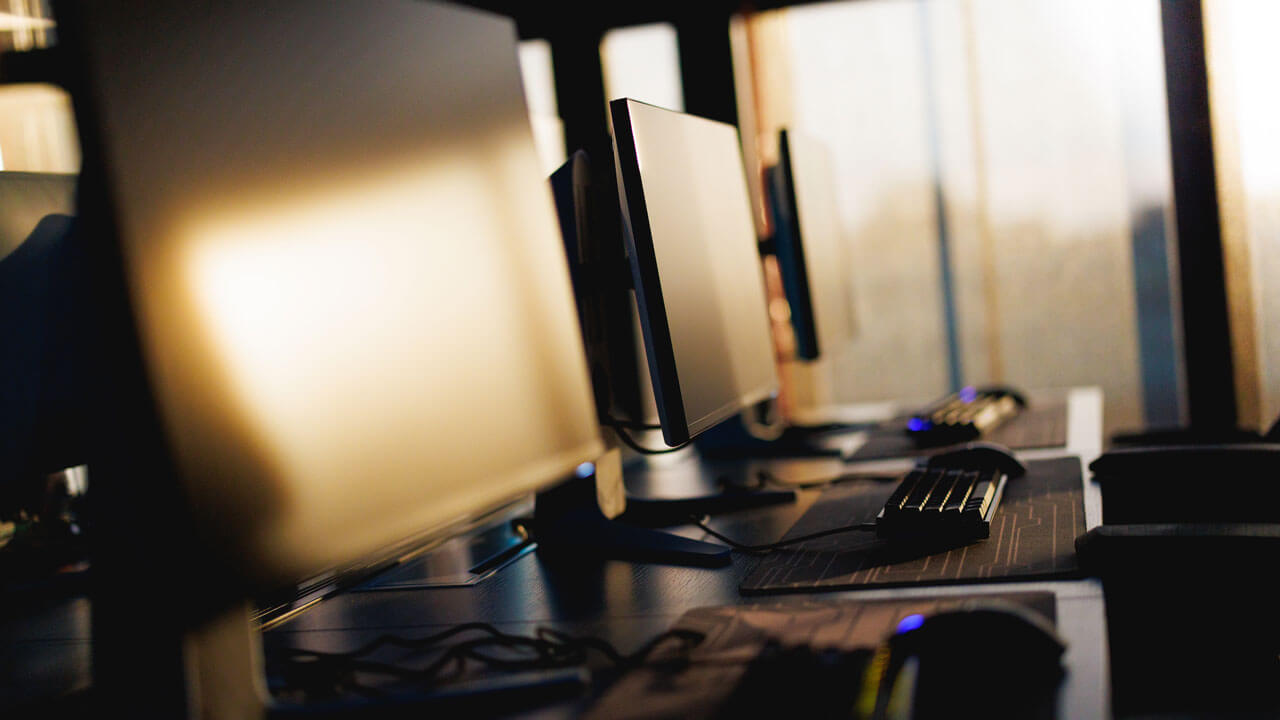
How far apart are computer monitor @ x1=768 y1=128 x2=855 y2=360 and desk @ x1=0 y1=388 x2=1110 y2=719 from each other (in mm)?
785

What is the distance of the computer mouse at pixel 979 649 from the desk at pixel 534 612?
0.03m

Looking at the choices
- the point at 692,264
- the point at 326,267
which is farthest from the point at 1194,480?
the point at 326,267

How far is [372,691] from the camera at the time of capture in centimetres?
80

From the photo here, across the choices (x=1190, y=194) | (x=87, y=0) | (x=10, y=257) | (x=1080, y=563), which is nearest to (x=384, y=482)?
(x=87, y=0)

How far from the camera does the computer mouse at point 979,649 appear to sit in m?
0.73

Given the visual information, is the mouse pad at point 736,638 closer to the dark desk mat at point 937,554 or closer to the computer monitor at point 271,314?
the dark desk mat at point 937,554

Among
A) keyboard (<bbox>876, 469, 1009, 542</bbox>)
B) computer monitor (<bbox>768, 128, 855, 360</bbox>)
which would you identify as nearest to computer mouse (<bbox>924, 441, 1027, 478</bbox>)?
keyboard (<bbox>876, 469, 1009, 542</bbox>)

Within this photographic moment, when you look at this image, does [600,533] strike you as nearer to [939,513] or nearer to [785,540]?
[785,540]

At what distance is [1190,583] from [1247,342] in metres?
2.89

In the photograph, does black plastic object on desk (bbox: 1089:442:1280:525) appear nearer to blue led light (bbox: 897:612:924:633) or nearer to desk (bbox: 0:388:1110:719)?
desk (bbox: 0:388:1110:719)

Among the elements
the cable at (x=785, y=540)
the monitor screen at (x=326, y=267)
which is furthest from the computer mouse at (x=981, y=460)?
the monitor screen at (x=326, y=267)

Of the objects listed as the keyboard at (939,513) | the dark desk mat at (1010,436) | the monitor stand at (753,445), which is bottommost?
the dark desk mat at (1010,436)

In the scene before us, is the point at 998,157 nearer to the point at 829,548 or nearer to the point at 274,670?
the point at 829,548

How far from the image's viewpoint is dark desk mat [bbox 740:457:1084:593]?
3.38 feet
